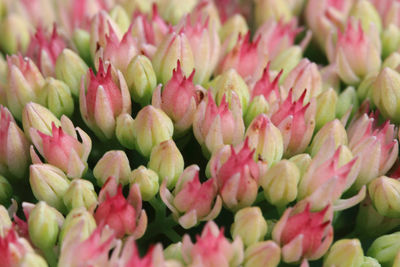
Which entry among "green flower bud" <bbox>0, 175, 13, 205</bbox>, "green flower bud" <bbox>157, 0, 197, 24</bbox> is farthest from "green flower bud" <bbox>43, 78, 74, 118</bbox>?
"green flower bud" <bbox>157, 0, 197, 24</bbox>

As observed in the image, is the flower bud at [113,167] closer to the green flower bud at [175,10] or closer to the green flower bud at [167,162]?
the green flower bud at [167,162]

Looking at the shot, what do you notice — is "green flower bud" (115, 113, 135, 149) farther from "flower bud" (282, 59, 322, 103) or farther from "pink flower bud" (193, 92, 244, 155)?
"flower bud" (282, 59, 322, 103)

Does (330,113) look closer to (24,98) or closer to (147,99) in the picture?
(147,99)

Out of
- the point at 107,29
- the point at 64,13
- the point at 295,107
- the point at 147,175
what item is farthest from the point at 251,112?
the point at 64,13

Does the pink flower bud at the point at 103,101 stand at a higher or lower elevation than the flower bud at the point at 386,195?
higher

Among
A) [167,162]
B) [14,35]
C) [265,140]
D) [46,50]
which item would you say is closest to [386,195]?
[265,140]

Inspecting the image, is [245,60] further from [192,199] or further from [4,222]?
[4,222]

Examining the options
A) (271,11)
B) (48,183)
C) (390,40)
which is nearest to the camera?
(48,183)

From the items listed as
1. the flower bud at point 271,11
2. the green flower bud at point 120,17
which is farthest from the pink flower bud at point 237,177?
the flower bud at point 271,11
